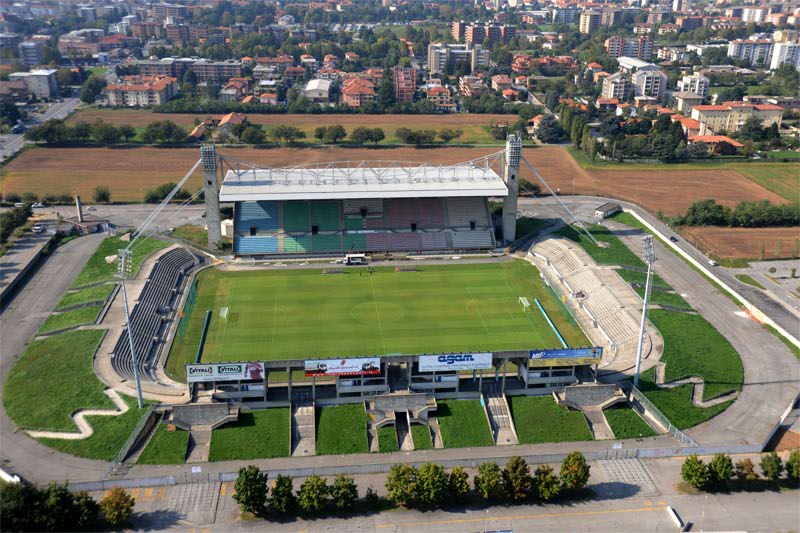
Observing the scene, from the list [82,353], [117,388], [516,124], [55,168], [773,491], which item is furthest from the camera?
[516,124]

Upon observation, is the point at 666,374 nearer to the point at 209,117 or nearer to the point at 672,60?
the point at 209,117

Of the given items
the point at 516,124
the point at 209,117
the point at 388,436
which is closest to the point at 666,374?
the point at 388,436

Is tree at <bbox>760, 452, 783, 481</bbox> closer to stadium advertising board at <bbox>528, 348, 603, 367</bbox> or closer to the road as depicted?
stadium advertising board at <bbox>528, 348, 603, 367</bbox>

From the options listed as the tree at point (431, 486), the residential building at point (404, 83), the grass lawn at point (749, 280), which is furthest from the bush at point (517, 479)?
the residential building at point (404, 83)

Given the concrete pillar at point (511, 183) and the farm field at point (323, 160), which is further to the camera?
the farm field at point (323, 160)

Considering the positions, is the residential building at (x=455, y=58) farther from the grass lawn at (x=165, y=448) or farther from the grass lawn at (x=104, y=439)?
the grass lawn at (x=165, y=448)

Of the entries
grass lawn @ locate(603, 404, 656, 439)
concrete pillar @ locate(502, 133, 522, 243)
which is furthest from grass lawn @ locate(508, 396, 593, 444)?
concrete pillar @ locate(502, 133, 522, 243)
